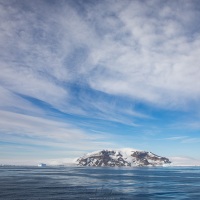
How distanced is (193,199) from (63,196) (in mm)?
32218

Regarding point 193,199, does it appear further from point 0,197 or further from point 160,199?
point 0,197

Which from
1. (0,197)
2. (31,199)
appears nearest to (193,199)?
(31,199)

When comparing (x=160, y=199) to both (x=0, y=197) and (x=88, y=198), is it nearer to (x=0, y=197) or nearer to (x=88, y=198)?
(x=88, y=198)

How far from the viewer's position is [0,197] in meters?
64.6

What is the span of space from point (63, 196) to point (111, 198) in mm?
12241

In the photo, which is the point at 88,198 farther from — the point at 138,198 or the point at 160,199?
the point at 160,199

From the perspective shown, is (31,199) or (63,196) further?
(63,196)

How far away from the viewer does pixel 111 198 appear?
6625cm

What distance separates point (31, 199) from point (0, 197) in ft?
26.7

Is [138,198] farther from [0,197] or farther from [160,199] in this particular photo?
[0,197]

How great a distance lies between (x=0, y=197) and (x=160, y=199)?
38.9 metres

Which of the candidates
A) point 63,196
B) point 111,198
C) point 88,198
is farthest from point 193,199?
point 63,196

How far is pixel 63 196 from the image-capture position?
6781cm

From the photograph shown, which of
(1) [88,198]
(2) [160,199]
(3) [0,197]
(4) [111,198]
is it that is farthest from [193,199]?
(3) [0,197]
